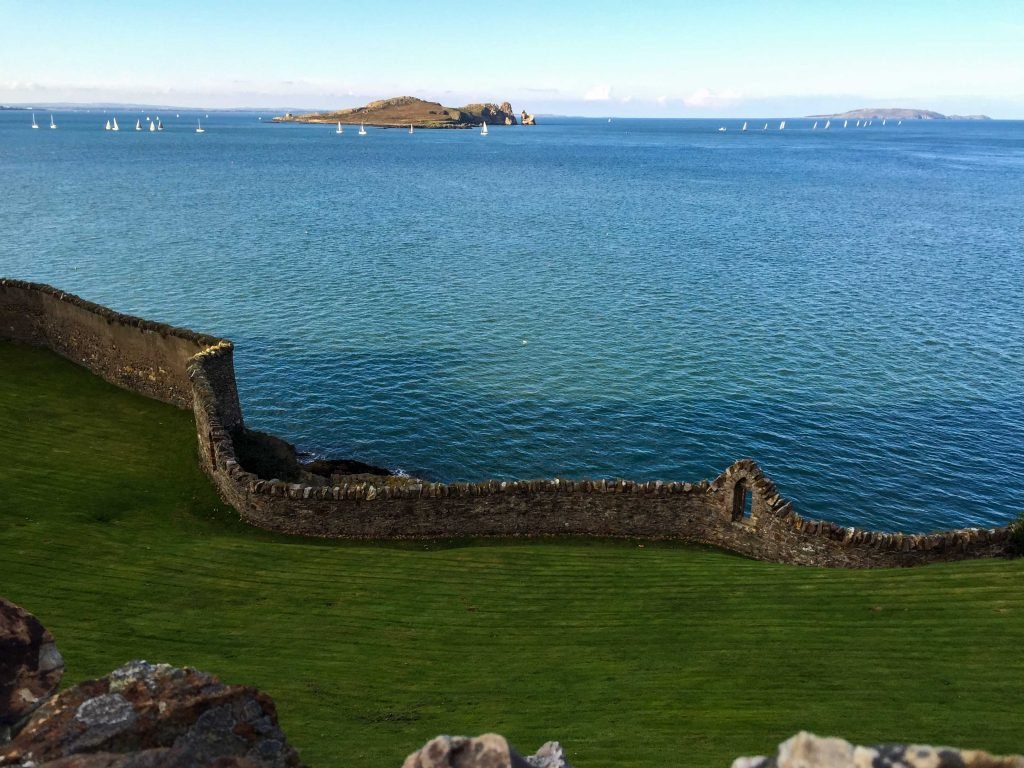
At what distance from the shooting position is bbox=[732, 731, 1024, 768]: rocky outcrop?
3799mm

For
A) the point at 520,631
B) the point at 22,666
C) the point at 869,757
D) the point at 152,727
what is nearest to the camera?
the point at 869,757

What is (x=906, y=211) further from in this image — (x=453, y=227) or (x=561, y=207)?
(x=453, y=227)

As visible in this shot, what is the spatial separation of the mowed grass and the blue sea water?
1477 cm

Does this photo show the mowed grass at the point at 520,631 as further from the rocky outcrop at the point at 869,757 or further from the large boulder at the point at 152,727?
the rocky outcrop at the point at 869,757

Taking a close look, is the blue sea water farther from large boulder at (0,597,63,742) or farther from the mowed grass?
large boulder at (0,597,63,742)

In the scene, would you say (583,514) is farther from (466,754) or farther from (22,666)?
(466,754)

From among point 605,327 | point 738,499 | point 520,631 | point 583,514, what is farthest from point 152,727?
point 605,327

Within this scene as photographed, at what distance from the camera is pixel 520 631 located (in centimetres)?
1752

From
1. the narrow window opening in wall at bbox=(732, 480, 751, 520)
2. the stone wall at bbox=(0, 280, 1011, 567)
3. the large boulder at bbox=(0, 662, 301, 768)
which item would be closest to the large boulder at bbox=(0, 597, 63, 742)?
the large boulder at bbox=(0, 662, 301, 768)

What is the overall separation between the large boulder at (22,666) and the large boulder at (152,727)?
0.26 meters

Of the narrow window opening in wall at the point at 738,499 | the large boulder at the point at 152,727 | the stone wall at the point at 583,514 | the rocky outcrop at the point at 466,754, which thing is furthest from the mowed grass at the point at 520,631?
the rocky outcrop at the point at 466,754

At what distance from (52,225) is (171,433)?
75.9 meters

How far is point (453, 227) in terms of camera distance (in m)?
97.4

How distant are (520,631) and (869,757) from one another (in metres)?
14.3
